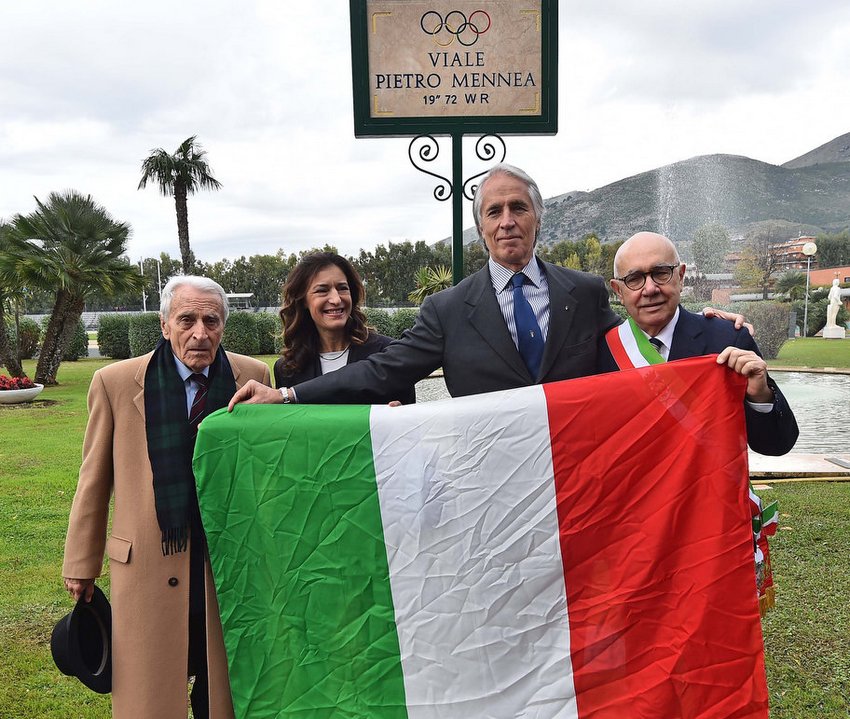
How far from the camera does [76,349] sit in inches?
1022

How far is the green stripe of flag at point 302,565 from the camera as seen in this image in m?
2.06

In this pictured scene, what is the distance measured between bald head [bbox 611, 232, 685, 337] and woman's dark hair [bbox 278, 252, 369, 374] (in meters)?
1.11

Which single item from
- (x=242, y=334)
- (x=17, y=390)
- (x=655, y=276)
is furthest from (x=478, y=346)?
(x=242, y=334)

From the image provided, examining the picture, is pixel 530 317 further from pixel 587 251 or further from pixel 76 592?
pixel 587 251

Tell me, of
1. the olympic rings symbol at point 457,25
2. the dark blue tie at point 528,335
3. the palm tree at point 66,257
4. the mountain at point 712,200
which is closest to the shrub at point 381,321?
the mountain at point 712,200

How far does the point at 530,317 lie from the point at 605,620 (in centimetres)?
96

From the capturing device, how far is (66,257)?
56.7 ft

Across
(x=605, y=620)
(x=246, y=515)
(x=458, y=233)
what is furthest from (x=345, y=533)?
(x=458, y=233)

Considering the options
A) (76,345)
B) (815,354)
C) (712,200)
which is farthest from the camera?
(712,200)

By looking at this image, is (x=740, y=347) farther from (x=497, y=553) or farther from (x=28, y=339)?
(x=28, y=339)

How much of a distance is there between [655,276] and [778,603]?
109 inches

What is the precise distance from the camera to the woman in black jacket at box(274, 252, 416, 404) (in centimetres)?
272

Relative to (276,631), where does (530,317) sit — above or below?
above

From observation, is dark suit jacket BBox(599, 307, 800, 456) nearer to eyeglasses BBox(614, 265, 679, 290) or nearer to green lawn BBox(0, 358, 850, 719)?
eyeglasses BBox(614, 265, 679, 290)
